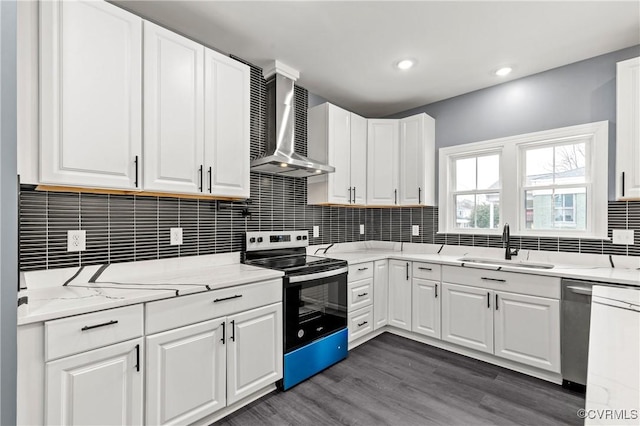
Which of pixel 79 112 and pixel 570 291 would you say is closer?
pixel 79 112

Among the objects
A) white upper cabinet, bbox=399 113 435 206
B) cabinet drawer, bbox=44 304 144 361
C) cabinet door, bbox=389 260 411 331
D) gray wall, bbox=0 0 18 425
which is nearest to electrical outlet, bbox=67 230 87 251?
cabinet drawer, bbox=44 304 144 361

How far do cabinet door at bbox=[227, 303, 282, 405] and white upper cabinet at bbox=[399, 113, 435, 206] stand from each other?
6.89ft

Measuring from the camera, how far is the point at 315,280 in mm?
2457

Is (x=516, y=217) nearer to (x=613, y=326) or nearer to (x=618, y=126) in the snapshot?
(x=618, y=126)

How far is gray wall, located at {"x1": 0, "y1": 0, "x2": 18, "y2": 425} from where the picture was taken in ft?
2.51

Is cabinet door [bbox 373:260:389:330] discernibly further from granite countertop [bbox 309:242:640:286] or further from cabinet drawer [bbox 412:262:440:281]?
cabinet drawer [bbox 412:262:440:281]

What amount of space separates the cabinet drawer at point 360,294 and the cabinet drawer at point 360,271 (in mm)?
41

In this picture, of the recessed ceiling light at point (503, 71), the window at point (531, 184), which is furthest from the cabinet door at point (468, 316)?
the recessed ceiling light at point (503, 71)

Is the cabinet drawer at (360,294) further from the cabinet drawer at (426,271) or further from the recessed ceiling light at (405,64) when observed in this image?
the recessed ceiling light at (405,64)

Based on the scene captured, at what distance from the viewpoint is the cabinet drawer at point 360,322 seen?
2902 millimetres

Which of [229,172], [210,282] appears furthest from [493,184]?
[210,282]

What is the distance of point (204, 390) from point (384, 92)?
323cm

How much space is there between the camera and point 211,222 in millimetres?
2510

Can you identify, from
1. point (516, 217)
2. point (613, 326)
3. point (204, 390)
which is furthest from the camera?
point (516, 217)
